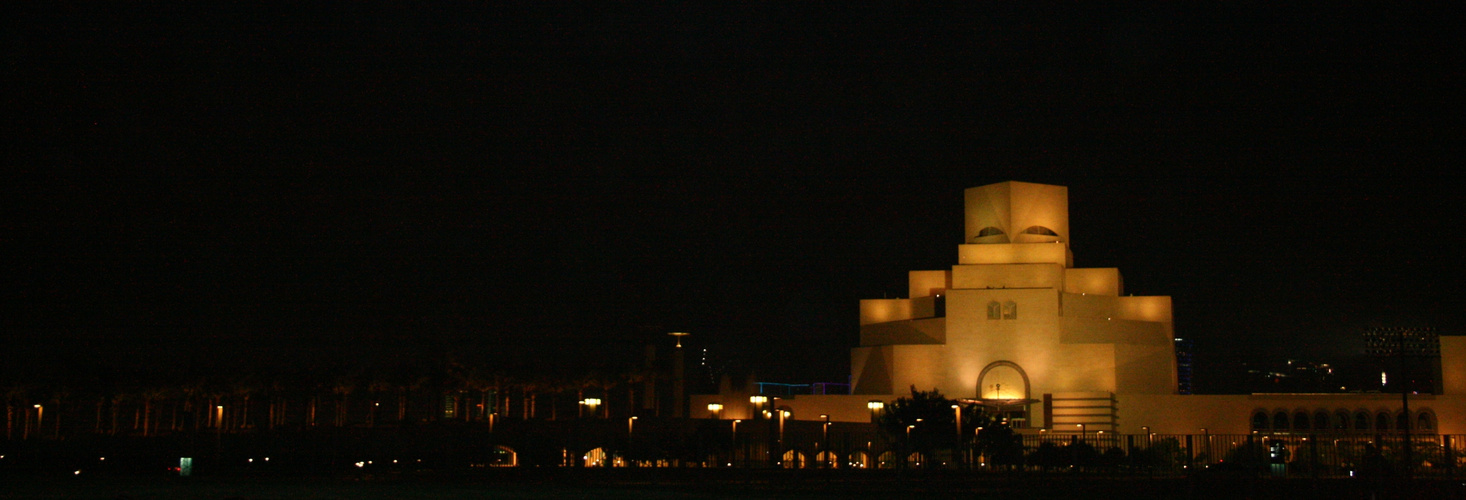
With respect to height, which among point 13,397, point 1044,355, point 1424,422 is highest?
point 1044,355

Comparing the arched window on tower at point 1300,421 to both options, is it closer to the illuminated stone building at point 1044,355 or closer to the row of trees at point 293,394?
the illuminated stone building at point 1044,355

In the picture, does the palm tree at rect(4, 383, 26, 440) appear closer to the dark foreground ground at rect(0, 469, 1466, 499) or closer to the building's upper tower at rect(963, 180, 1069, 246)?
the dark foreground ground at rect(0, 469, 1466, 499)

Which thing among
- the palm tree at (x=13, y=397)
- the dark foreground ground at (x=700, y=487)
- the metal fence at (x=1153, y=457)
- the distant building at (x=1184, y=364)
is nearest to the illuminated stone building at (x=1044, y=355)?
the metal fence at (x=1153, y=457)

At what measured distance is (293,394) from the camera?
233 ft

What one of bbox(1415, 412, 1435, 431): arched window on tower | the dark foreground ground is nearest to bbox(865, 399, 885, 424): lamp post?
bbox(1415, 412, 1435, 431): arched window on tower

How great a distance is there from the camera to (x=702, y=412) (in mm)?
72750

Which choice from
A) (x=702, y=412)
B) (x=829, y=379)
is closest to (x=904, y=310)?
(x=702, y=412)

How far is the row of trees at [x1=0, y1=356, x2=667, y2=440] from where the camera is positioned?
2569 inches

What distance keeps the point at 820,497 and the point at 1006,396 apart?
4107cm

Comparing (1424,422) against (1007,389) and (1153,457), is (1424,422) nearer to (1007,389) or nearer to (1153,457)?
(1007,389)

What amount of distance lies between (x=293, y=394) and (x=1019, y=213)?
128ft

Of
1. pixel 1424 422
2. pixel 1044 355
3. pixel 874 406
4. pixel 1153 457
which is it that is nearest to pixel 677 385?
pixel 874 406

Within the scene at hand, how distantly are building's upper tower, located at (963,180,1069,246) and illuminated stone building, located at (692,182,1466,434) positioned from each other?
5cm

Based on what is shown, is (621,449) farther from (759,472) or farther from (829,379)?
(829,379)
